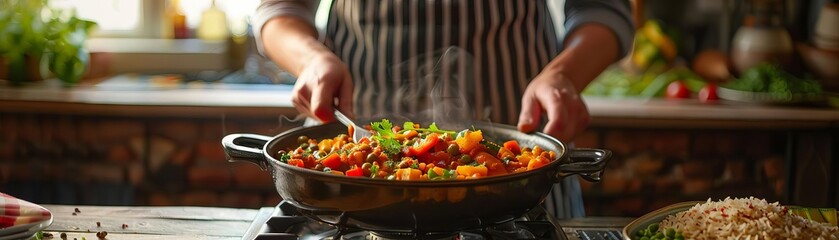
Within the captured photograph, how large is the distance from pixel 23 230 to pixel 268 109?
5.64 feet

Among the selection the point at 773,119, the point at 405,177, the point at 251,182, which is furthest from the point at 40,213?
the point at 773,119

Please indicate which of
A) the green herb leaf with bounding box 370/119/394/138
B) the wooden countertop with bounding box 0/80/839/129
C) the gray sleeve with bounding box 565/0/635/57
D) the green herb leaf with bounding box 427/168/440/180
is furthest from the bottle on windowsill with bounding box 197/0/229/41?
the green herb leaf with bounding box 427/168/440/180

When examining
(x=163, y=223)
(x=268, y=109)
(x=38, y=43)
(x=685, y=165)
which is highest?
(x=163, y=223)

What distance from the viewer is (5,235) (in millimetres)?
1326

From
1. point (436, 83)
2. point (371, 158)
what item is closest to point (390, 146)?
point (371, 158)

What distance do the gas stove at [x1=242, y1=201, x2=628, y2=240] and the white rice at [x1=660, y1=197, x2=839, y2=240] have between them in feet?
0.49

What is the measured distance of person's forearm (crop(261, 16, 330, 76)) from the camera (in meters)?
1.87

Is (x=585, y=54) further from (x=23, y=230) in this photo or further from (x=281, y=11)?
(x=23, y=230)

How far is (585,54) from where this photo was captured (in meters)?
1.93

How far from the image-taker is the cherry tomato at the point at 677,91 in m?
3.42

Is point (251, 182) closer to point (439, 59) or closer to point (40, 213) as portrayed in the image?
point (439, 59)

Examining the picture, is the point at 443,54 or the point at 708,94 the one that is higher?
the point at 443,54

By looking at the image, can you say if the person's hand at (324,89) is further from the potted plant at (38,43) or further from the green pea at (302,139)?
the potted plant at (38,43)

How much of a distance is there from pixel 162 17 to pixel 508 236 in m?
3.33
